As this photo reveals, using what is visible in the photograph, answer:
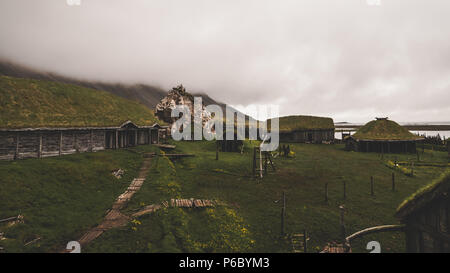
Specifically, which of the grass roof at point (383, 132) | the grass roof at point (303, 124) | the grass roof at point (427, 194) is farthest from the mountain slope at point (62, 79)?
the grass roof at point (427, 194)

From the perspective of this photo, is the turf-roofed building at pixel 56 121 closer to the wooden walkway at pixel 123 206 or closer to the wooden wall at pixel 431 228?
the wooden walkway at pixel 123 206

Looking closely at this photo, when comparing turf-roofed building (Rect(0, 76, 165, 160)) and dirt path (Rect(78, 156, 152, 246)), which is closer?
dirt path (Rect(78, 156, 152, 246))

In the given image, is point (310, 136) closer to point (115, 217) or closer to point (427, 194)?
point (427, 194)

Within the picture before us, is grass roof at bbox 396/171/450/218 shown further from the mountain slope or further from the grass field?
the mountain slope

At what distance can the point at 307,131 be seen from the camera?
175 feet

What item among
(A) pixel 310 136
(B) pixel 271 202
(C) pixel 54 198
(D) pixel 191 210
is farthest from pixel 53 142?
(A) pixel 310 136

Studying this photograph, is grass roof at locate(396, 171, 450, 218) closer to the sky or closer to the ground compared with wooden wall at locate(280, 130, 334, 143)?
closer to the ground

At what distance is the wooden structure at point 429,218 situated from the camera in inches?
209

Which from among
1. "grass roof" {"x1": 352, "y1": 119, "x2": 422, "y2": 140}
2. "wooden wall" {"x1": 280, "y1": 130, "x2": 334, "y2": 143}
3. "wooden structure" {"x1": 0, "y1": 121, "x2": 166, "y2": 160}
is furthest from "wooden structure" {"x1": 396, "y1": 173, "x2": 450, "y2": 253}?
"wooden wall" {"x1": 280, "y1": 130, "x2": 334, "y2": 143}

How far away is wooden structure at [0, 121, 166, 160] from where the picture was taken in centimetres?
1722

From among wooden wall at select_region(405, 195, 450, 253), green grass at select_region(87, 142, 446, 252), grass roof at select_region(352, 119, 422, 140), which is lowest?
green grass at select_region(87, 142, 446, 252)

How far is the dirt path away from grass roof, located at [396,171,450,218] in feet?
36.7

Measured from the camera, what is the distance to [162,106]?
5047cm
